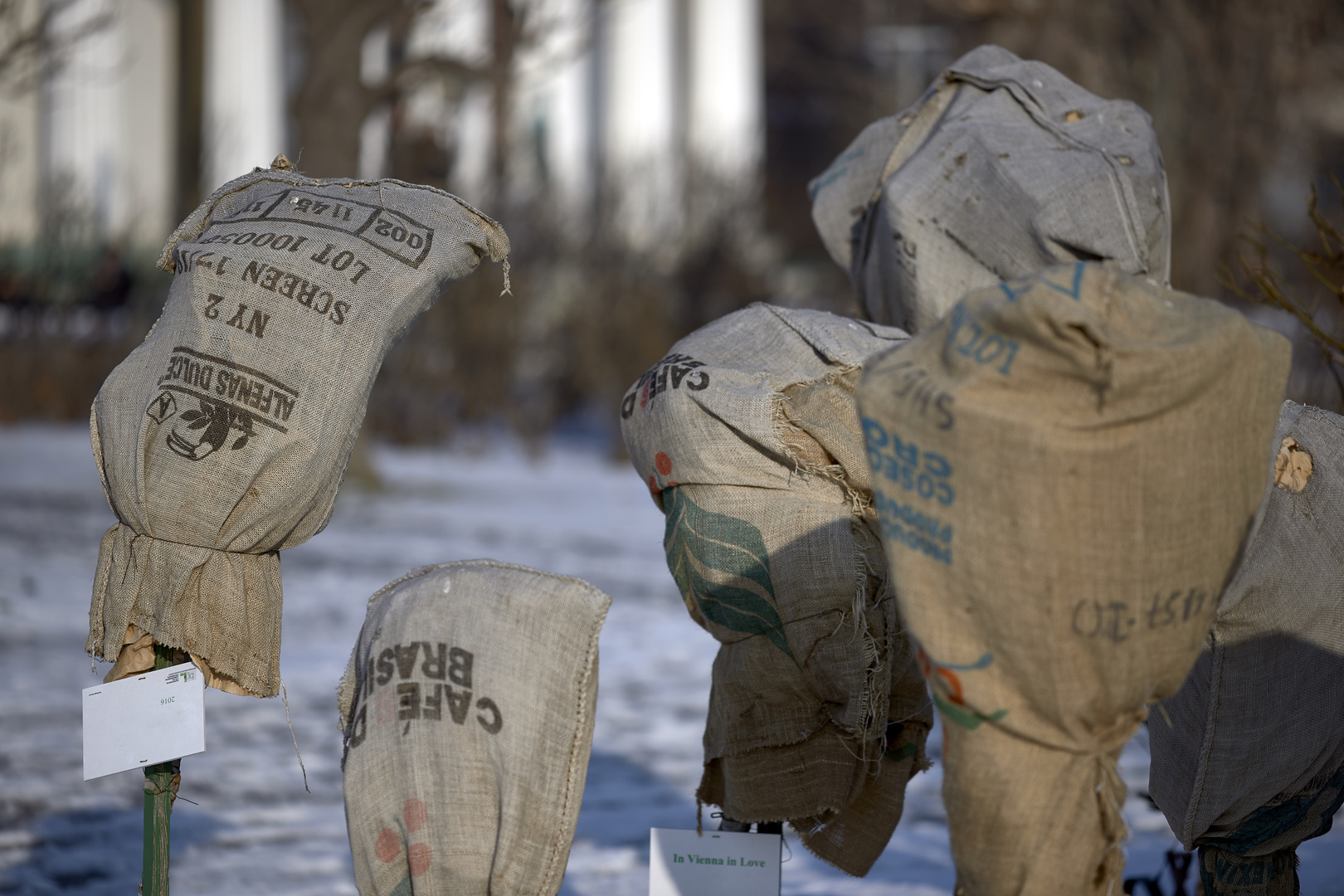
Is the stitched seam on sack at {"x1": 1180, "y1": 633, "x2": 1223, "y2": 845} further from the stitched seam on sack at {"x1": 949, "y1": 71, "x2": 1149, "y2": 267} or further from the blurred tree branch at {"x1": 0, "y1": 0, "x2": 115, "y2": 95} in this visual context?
the blurred tree branch at {"x1": 0, "y1": 0, "x2": 115, "y2": 95}

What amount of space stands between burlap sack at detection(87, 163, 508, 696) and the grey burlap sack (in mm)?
1046

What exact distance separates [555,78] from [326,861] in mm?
14003

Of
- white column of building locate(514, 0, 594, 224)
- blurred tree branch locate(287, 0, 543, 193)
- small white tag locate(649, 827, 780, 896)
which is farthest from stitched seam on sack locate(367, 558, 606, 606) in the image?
white column of building locate(514, 0, 594, 224)

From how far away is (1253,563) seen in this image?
210cm

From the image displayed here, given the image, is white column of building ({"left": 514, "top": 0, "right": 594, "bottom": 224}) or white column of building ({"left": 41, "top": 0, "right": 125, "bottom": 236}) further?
white column of building ({"left": 41, "top": 0, "right": 125, "bottom": 236})

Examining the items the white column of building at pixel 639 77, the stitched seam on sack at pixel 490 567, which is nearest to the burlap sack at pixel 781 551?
the stitched seam on sack at pixel 490 567

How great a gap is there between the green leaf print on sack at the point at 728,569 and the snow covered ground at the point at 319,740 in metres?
1.19

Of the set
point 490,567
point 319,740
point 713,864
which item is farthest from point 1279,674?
point 319,740

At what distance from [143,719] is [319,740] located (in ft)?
6.92

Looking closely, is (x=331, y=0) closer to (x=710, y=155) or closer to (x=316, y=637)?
(x=316, y=637)

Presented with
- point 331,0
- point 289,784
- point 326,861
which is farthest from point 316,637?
point 331,0

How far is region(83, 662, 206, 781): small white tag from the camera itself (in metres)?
2.12

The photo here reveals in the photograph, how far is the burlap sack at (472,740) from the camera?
183 cm

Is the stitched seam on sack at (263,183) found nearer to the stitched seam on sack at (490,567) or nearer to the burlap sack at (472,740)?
the stitched seam on sack at (490,567)
